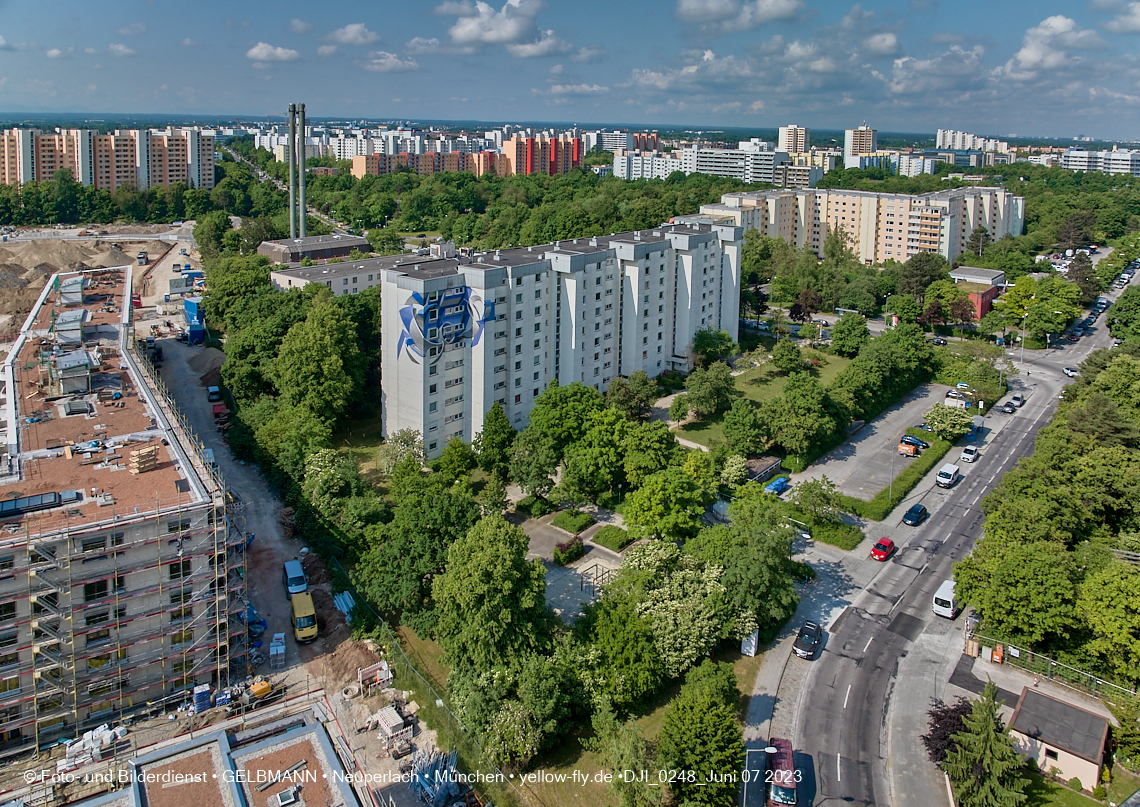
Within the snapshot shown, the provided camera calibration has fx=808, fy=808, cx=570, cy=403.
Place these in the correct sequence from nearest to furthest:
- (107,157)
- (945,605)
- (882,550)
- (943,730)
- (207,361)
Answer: (943,730) < (945,605) < (882,550) < (207,361) < (107,157)

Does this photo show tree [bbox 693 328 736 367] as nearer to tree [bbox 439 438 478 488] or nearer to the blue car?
the blue car

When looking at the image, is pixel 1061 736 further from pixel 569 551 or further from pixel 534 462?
pixel 534 462

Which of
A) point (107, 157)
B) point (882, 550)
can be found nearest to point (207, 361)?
point (882, 550)

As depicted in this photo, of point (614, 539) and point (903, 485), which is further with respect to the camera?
point (903, 485)

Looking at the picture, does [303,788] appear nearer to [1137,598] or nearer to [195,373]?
[1137,598]

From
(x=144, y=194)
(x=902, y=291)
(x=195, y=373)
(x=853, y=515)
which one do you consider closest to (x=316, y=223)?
(x=144, y=194)

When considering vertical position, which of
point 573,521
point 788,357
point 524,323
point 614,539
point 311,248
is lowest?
point 614,539
